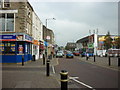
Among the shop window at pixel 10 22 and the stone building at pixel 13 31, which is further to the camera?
the shop window at pixel 10 22

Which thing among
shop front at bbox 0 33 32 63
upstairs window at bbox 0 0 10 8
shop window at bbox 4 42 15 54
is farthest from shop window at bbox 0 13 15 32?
shop window at bbox 4 42 15 54

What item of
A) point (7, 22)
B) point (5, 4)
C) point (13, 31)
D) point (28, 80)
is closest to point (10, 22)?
point (7, 22)

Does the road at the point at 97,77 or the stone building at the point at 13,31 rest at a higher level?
the stone building at the point at 13,31

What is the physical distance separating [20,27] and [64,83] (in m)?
17.2

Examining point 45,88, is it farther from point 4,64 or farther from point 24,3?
point 24,3

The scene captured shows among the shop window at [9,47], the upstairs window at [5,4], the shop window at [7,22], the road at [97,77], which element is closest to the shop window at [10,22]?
the shop window at [7,22]

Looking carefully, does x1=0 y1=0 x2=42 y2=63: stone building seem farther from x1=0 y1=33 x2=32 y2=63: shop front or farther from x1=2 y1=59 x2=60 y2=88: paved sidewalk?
x1=2 y1=59 x2=60 y2=88: paved sidewalk

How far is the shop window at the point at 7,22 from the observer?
22203 millimetres

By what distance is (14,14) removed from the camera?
22.2 m

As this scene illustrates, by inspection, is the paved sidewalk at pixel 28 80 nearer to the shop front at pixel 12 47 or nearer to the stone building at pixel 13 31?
the shop front at pixel 12 47

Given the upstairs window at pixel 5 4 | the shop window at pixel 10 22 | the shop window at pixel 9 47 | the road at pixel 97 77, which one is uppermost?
the upstairs window at pixel 5 4

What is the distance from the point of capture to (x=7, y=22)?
22422mm

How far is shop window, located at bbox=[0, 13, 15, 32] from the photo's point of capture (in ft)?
72.8

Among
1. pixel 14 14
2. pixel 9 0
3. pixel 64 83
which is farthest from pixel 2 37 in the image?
pixel 64 83
